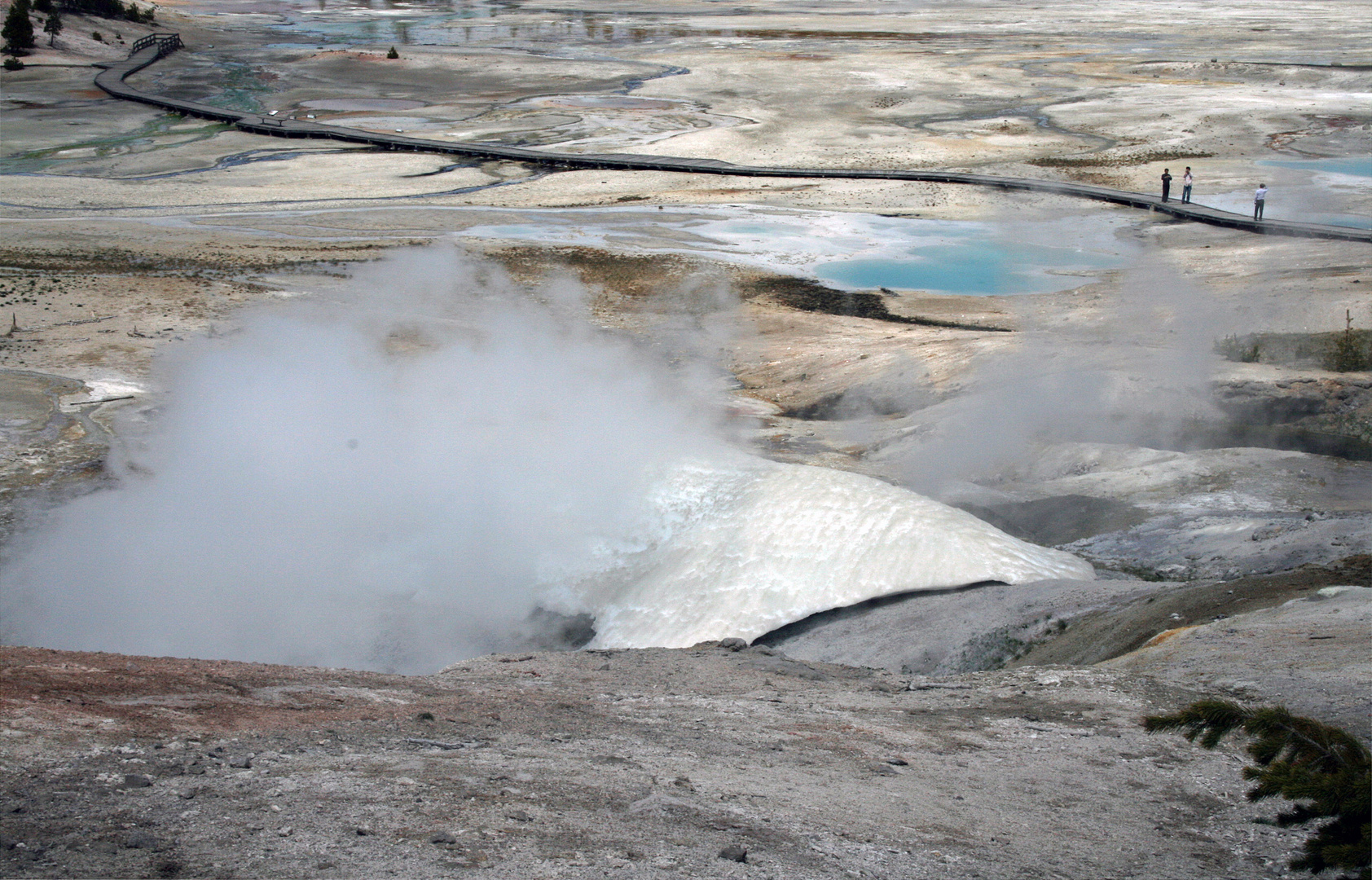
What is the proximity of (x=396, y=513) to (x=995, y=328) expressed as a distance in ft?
35.2

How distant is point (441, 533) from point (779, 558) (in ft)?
11.8

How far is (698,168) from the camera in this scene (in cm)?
2967

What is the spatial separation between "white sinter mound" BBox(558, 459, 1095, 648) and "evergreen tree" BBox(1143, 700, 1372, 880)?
616 centimetres

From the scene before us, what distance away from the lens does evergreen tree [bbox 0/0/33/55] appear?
45.3 metres

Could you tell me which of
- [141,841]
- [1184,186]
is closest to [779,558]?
[141,841]

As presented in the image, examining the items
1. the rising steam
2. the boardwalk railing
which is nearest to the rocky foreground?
the rising steam

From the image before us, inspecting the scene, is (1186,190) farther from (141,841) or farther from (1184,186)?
(141,841)

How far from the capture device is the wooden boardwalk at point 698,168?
22969 mm

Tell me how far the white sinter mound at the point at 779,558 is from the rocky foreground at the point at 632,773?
8.99ft

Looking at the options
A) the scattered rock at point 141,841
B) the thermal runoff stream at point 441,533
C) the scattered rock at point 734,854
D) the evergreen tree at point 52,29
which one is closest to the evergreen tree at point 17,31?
the evergreen tree at point 52,29

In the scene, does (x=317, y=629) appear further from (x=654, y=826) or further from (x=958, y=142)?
(x=958, y=142)

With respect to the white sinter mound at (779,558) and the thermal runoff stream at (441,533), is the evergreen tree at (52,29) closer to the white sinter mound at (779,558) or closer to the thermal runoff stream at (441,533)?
the thermal runoff stream at (441,533)

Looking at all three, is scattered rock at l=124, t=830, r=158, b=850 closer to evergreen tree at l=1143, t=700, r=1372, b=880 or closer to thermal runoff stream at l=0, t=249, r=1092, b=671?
evergreen tree at l=1143, t=700, r=1372, b=880

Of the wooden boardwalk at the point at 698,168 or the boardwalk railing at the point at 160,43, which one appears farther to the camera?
the boardwalk railing at the point at 160,43
